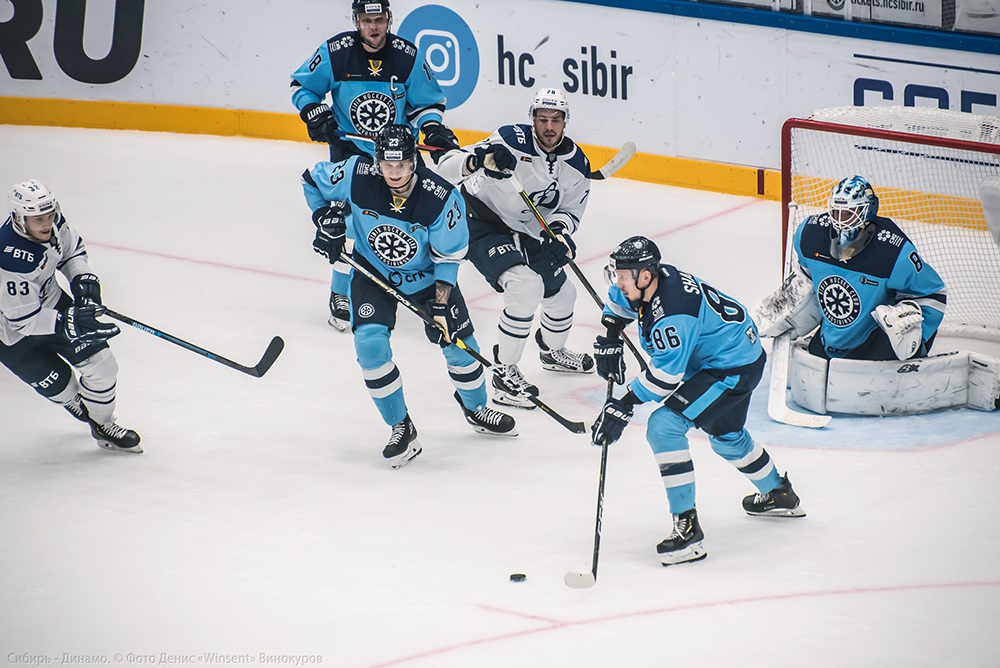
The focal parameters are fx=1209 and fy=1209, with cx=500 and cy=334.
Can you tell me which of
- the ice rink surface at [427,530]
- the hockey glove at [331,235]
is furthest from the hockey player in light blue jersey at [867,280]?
the hockey glove at [331,235]

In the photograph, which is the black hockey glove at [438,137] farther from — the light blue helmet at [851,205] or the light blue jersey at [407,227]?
the light blue helmet at [851,205]

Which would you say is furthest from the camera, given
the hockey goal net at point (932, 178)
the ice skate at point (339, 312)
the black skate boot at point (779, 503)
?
the ice skate at point (339, 312)

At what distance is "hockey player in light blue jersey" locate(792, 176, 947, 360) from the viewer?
4.51 meters

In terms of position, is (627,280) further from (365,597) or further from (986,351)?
(986,351)

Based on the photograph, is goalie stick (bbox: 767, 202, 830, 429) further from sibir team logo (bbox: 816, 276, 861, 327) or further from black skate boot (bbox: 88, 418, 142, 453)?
black skate boot (bbox: 88, 418, 142, 453)

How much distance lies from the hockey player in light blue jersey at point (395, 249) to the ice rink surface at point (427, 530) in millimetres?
338

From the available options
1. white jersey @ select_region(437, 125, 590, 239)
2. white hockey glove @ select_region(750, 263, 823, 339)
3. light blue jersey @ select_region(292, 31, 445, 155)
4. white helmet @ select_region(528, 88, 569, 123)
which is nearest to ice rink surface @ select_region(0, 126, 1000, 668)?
white hockey glove @ select_region(750, 263, 823, 339)

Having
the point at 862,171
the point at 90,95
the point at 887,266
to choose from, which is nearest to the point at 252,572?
the point at 887,266

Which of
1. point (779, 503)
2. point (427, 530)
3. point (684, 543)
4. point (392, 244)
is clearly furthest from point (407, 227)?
point (779, 503)

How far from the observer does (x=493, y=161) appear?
190 inches

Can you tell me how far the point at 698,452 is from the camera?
449 cm

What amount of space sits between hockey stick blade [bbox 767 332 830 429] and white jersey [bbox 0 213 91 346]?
8.68ft

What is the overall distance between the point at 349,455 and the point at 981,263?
10.1 feet

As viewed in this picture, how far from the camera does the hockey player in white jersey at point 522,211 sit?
4863 mm
